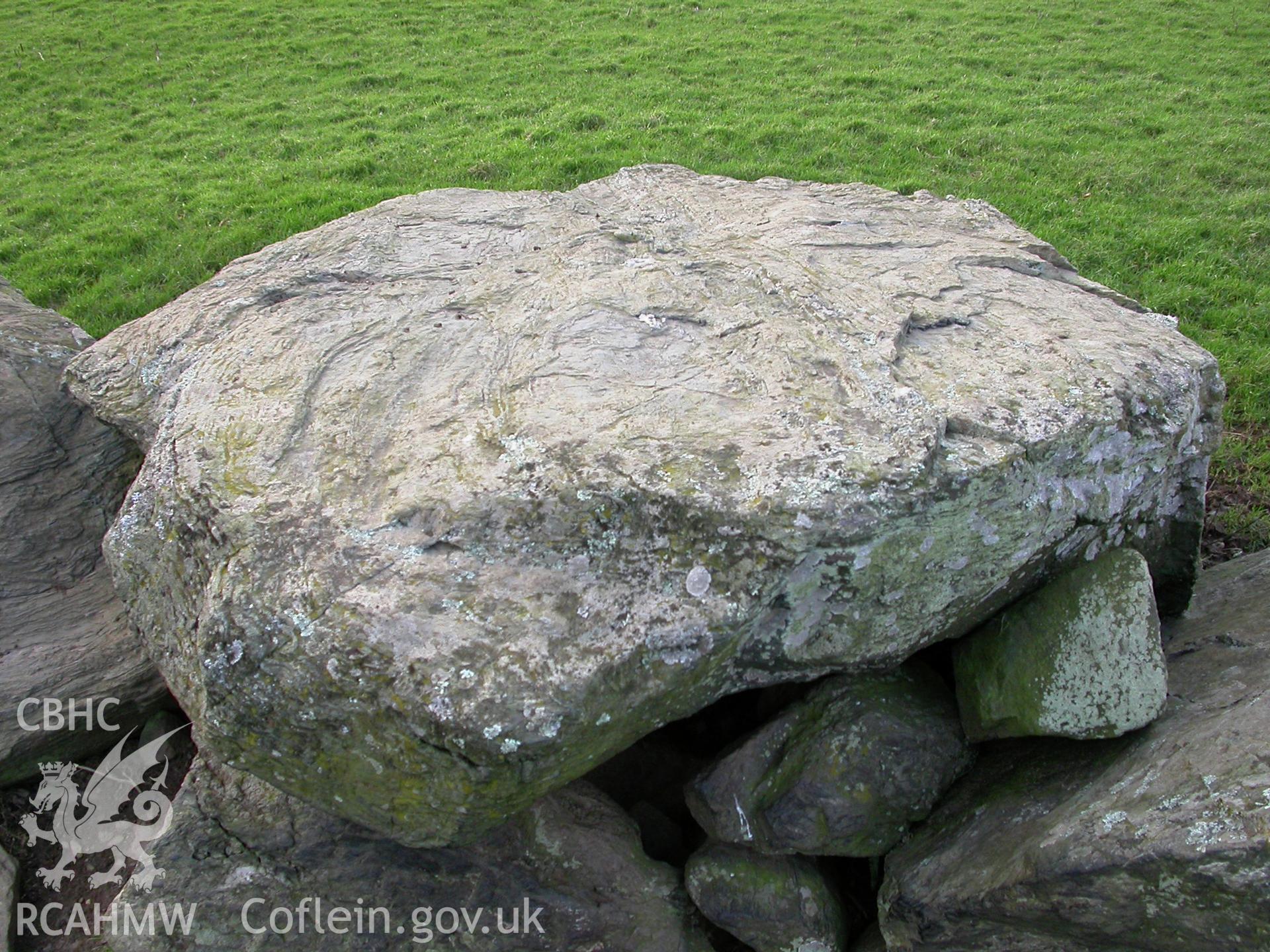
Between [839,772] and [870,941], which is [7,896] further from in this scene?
[870,941]

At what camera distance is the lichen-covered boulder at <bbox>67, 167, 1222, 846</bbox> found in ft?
12.7

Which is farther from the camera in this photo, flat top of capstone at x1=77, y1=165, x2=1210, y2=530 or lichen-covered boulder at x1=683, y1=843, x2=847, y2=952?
lichen-covered boulder at x1=683, y1=843, x2=847, y2=952

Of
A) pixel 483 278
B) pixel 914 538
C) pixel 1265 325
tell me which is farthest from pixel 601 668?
pixel 1265 325

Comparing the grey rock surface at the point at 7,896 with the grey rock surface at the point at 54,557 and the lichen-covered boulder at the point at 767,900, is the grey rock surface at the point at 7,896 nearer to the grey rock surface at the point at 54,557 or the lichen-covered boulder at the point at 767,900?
the grey rock surface at the point at 54,557

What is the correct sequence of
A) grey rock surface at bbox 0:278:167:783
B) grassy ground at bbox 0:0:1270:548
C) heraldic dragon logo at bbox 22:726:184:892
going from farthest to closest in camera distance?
grassy ground at bbox 0:0:1270:548, grey rock surface at bbox 0:278:167:783, heraldic dragon logo at bbox 22:726:184:892

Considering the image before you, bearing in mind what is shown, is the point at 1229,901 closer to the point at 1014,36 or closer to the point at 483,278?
the point at 483,278

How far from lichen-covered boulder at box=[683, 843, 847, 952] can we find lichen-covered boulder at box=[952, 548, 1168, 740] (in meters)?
1.19

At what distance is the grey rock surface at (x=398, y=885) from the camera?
4.72 m

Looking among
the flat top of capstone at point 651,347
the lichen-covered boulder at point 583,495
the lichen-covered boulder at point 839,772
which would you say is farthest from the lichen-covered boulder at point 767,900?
the flat top of capstone at point 651,347

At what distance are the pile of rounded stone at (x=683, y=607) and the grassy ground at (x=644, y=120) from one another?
12.0 ft

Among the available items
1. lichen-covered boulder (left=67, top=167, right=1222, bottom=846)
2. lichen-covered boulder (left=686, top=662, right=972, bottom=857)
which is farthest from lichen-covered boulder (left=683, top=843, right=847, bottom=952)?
lichen-covered boulder (left=67, top=167, right=1222, bottom=846)

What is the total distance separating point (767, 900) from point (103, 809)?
4.12 m

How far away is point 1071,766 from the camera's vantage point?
15.0ft

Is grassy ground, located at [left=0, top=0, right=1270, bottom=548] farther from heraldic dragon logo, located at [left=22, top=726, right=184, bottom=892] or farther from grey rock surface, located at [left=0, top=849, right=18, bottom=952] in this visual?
grey rock surface, located at [left=0, top=849, right=18, bottom=952]
